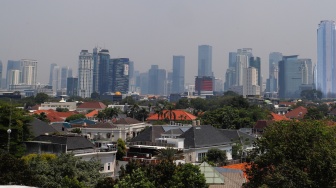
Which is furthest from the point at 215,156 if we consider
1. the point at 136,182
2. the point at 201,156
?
the point at 136,182

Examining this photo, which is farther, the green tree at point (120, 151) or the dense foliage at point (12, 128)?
the green tree at point (120, 151)

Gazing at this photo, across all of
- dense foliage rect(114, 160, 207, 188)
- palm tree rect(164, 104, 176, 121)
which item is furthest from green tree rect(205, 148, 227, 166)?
palm tree rect(164, 104, 176, 121)

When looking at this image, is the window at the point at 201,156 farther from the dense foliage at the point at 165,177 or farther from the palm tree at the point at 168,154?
the dense foliage at the point at 165,177

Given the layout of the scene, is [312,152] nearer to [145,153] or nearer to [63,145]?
[63,145]

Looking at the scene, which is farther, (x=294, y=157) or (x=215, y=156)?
(x=215, y=156)

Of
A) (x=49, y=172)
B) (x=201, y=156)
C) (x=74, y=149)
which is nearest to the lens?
(x=49, y=172)

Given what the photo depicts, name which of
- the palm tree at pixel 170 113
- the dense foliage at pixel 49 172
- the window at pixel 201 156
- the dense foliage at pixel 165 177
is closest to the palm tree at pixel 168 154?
the window at pixel 201 156

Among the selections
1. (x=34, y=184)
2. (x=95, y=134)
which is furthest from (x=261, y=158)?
(x=95, y=134)

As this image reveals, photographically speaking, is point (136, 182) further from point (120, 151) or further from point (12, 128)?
point (120, 151)
